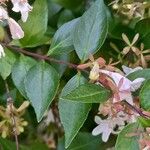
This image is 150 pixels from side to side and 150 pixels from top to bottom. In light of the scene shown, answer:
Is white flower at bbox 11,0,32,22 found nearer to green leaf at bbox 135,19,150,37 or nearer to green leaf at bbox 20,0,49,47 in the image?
green leaf at bbox 20,0,49,47

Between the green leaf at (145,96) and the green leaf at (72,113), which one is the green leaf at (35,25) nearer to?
the green leaf at (72,113)

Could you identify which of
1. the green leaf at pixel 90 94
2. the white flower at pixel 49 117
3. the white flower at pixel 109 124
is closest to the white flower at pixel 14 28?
the green leaf at pixel 90 94

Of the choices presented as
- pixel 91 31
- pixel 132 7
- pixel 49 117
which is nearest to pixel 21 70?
pixel 91 31

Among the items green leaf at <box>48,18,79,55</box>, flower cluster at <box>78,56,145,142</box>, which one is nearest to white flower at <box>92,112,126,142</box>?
flower cluster at <box>78,56,145,142</box>

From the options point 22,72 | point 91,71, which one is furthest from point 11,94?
point 91,71

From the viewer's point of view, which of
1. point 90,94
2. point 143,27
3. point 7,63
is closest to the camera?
point 90,94

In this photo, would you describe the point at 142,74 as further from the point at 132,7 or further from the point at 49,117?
the point at 49,117
